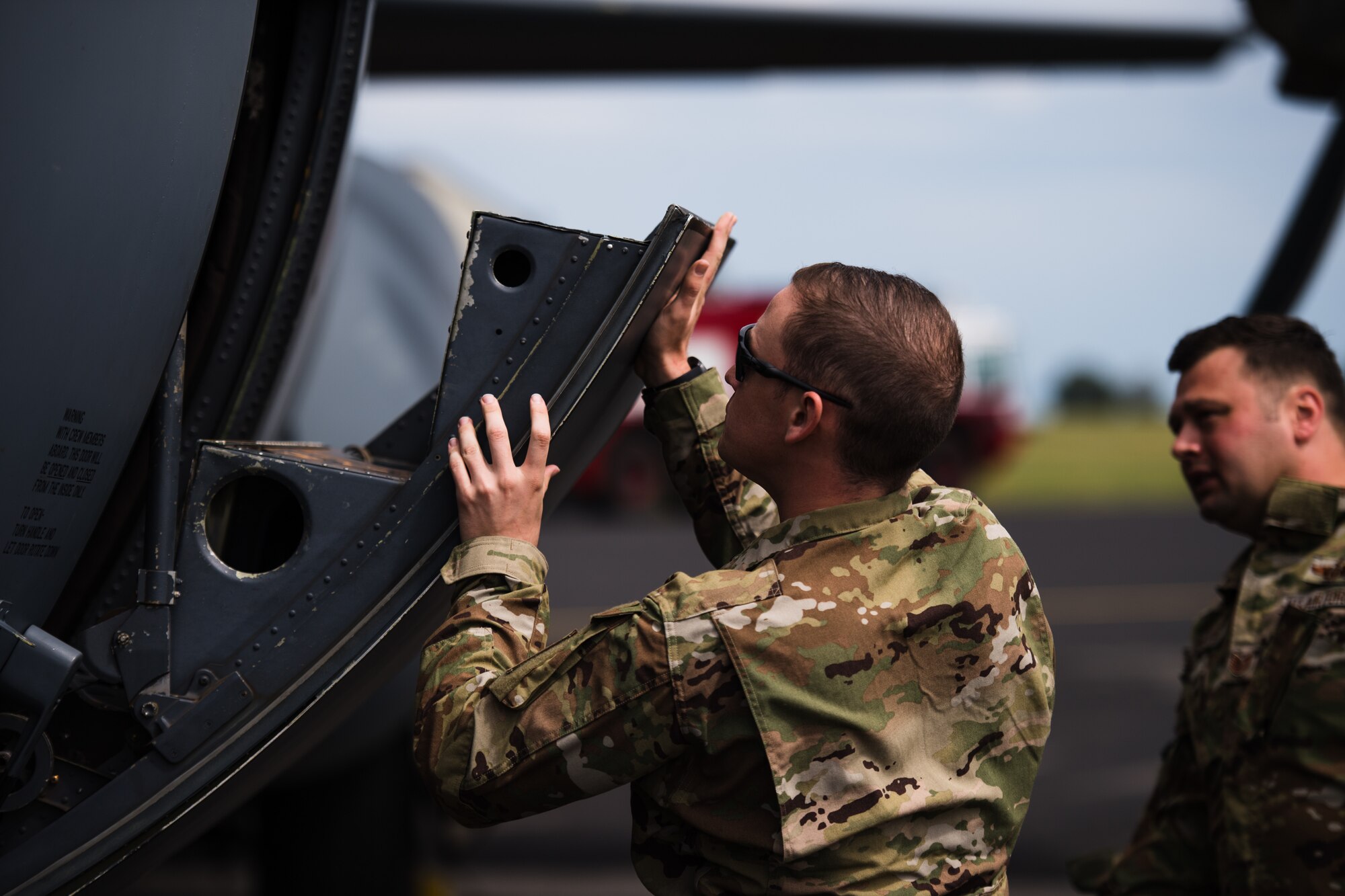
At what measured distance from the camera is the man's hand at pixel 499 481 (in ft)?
5.70

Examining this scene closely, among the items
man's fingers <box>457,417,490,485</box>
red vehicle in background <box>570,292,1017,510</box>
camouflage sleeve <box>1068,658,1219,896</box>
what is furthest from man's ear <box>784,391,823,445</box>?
red vehicle in background <box>570,292,1017,510</box>

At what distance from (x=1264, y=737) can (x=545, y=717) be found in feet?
4.13

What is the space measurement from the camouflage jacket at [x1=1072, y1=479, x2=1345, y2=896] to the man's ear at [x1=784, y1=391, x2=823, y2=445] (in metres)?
1.00

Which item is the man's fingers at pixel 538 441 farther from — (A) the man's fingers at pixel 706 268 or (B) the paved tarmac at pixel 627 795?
(B) the paved tarmac at pixel 627 795

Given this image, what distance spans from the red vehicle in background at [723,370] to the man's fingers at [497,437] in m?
14.0

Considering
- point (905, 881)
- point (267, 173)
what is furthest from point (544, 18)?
point (905, 881)

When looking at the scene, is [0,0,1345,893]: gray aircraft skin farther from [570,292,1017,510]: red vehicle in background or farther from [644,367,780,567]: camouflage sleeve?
[570,292,1017,510]: red vehicle in background

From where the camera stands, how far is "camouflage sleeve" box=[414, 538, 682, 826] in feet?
5.01

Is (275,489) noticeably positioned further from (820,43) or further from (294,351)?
(820,43)

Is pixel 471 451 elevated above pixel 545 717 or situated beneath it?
elevated above

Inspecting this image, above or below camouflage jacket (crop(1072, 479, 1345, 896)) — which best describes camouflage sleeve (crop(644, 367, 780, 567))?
above

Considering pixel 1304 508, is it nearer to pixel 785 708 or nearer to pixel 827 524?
pixel 827 524

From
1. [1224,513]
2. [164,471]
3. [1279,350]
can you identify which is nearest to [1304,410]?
[1279,350]

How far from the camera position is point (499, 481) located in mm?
1751
